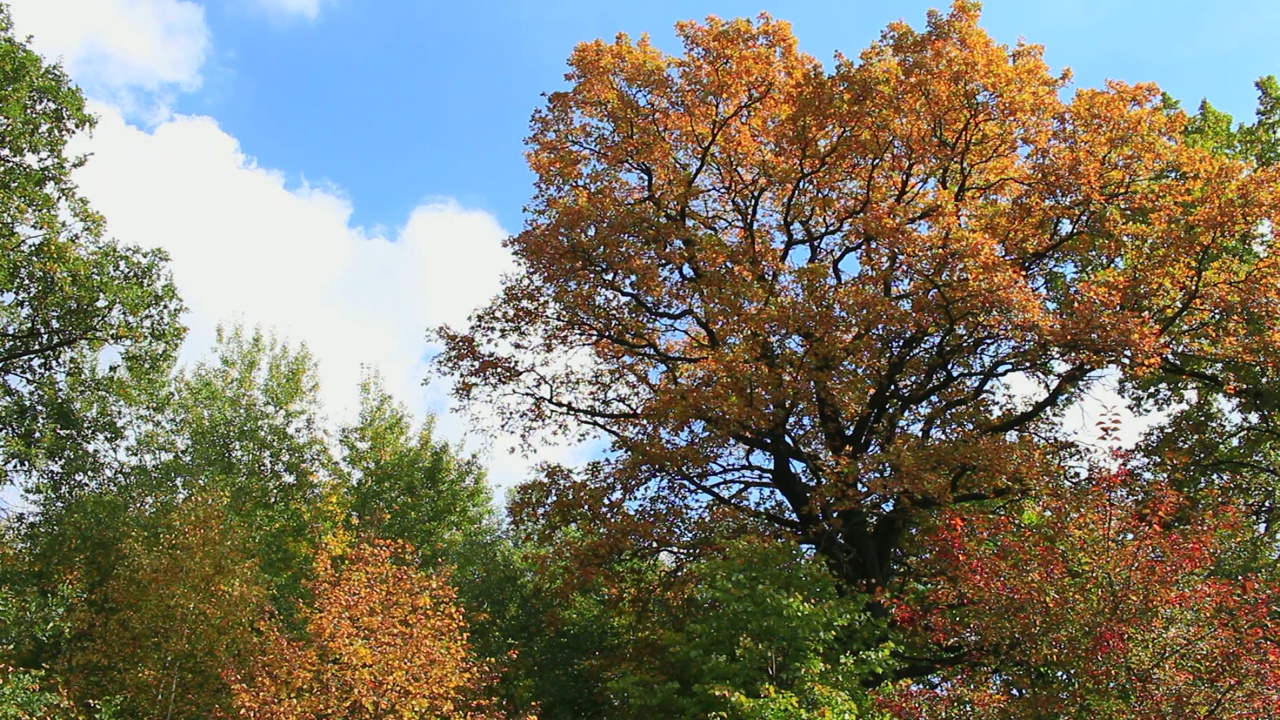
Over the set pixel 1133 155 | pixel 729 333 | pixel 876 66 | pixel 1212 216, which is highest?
pixel 876 66

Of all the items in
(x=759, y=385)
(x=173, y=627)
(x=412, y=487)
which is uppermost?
(x=412, y=487)

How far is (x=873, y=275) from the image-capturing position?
1431 centimetres

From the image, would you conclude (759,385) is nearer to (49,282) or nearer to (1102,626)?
(1102,626)

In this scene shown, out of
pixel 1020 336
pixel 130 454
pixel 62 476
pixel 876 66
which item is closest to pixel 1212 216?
pixel 1020 336

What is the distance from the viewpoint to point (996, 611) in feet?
27.0

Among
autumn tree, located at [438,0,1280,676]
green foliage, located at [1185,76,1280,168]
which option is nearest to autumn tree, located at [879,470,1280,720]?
autumn tree, located at [438,0,1280,676]

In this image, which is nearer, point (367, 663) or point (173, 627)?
point (367, 663)

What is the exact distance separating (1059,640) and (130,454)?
2389 centimetres

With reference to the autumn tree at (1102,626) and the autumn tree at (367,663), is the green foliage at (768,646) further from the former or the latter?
the autumn tree at (367,663)

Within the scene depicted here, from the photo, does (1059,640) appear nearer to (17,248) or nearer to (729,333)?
(729,333)

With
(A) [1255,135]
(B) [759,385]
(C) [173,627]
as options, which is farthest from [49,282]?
(A) [1255,135]

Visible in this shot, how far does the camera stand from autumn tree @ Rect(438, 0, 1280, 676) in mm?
13172

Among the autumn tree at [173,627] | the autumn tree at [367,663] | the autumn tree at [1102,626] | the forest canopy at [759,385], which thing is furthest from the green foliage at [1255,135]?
the autumn tree at [173,627]

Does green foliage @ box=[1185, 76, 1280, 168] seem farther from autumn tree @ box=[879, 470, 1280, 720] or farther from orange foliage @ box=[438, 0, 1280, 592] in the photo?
autumn tree @ box=[879, 470, 1280, 720]
